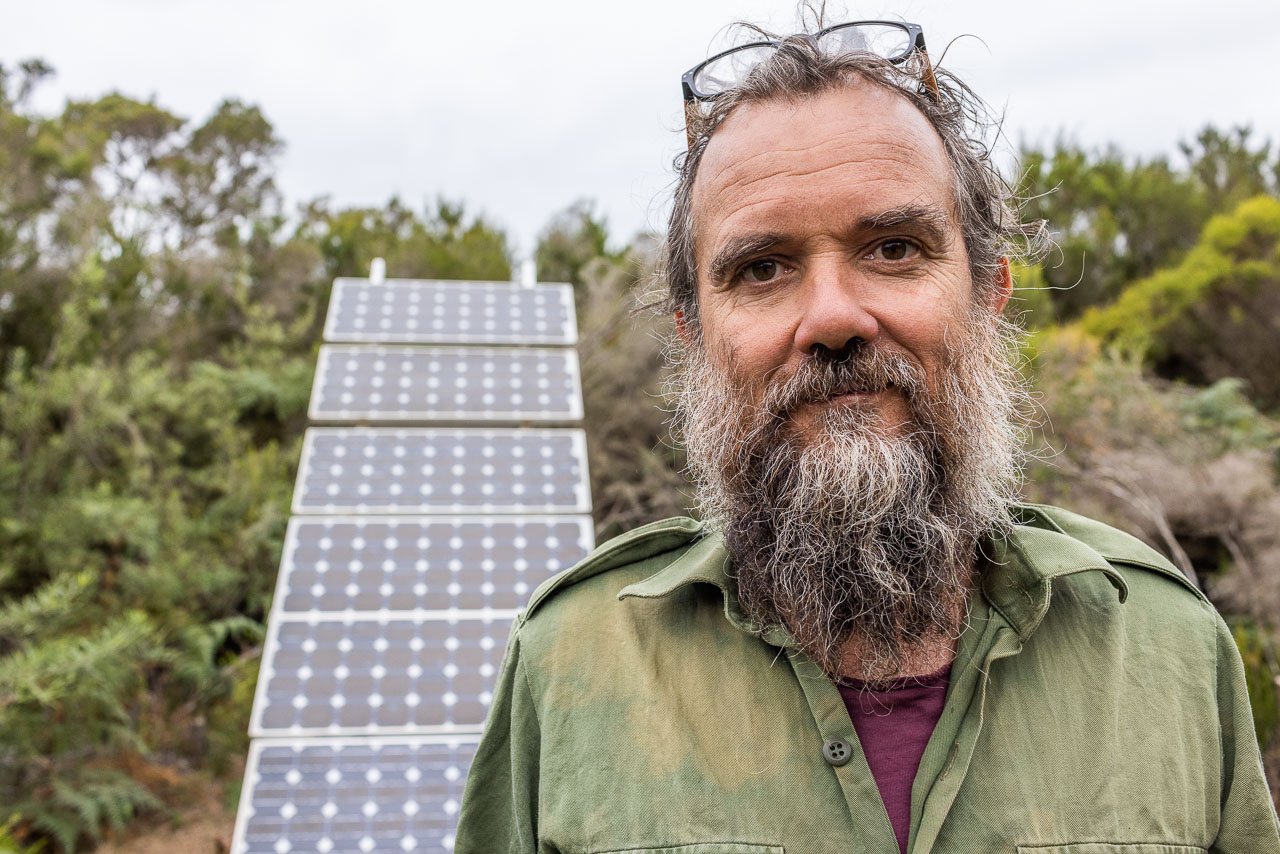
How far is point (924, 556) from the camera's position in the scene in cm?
197

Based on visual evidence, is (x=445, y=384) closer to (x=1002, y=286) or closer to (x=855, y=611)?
(x=1002, y=286)

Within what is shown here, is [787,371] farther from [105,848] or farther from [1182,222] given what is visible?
[1182,222]

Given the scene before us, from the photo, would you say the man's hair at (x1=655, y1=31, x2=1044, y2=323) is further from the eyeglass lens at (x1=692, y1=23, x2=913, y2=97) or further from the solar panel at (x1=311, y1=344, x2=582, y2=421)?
the solar panel at (x1=311, y1=344, x2=582, y2=421)

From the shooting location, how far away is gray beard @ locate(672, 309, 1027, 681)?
1900 millimetres

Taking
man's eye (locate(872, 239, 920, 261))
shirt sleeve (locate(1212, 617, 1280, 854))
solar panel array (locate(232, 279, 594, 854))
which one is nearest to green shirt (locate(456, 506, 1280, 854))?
shirt sleeve (locate(1212, 617, 1280, 854))

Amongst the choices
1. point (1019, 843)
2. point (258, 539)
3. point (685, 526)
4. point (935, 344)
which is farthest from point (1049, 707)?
point (258, 539)

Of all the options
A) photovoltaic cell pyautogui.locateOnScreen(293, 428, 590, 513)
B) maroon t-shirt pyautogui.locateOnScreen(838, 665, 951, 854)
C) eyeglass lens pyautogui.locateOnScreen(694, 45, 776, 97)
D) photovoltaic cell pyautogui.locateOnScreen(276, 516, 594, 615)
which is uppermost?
eyeglass lens pyautogui.locateOnScreen(694, 45, 776, 97)

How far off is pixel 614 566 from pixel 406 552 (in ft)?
9.99

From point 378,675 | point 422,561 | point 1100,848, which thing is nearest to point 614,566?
point 1100,848

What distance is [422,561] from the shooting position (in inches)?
195

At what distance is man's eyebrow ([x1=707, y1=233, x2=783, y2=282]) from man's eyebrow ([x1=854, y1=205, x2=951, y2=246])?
0.55 feet

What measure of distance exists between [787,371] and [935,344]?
297 millimetres

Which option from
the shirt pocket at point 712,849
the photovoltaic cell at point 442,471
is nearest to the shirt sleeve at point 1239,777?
the shirt pocket at point 712,849

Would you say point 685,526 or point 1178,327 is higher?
point 685,526
